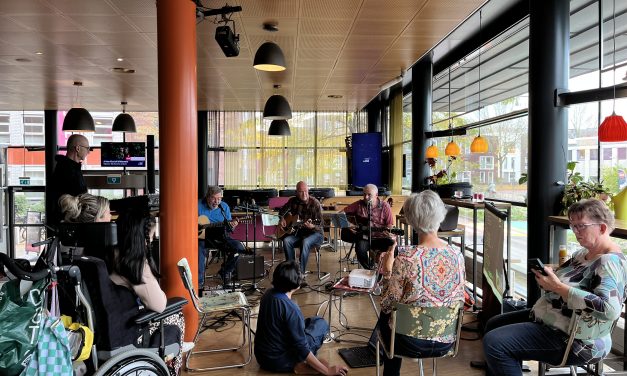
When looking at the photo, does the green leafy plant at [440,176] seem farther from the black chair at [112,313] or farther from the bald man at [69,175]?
the black chair at [112,313]

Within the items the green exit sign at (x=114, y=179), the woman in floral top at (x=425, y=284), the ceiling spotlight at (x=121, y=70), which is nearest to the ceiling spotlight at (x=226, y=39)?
the woman in floral top at (x=425, y=284)

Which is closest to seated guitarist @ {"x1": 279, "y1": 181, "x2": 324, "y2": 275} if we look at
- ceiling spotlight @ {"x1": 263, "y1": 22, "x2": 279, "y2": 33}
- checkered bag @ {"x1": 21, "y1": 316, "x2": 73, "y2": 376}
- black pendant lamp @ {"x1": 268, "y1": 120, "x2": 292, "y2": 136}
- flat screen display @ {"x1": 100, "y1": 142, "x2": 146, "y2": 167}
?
ceiling spotlight @ {"x1": 263, "y1": 22, "x2": 279, "y2": 33}

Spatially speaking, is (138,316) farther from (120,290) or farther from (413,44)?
(413,44)

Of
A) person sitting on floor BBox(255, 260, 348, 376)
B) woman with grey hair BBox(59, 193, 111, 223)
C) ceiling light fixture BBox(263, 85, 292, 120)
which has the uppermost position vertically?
ceiling light fixture BBox(263, 85, 292, 120)

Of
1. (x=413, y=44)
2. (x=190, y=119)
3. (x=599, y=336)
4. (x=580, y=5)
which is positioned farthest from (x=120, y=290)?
(x=580, y=5)

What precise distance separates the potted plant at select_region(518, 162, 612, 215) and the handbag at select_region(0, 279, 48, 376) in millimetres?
4106

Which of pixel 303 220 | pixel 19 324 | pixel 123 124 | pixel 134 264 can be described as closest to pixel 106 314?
pixel 134 264

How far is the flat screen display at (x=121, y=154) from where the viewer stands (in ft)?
34.9

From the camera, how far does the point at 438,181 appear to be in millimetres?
7301

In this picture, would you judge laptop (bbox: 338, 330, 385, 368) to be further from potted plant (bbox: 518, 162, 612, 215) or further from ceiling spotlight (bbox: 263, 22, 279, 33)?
ceiling spotlight (bbox: 263, 22, 279, 33)

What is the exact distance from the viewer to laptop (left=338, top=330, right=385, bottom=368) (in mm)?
3471

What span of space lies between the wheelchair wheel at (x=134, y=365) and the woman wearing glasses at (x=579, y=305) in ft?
6.00

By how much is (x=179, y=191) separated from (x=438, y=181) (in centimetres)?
476

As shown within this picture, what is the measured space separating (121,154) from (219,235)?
6304 mm
